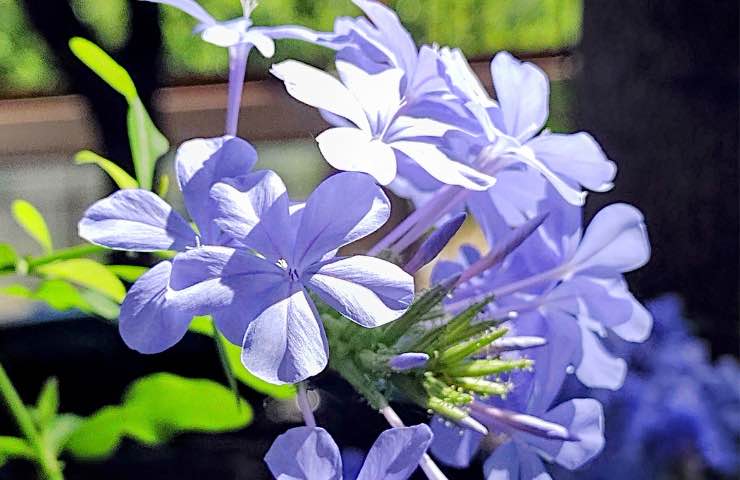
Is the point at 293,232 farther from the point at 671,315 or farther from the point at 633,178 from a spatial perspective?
the point at 633,178

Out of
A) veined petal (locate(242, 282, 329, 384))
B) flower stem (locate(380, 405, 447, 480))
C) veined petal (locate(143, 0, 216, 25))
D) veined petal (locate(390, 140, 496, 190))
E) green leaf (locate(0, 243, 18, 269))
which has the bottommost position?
flower stem (locate(380, 405, 447, 480))

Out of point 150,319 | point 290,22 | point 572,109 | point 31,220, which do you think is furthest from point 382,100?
point 572,109

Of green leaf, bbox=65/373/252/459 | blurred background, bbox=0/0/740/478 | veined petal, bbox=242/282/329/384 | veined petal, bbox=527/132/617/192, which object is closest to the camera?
veined petal, bbox=242/282/329/384

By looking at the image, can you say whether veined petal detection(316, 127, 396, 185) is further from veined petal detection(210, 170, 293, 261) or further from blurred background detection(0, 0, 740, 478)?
blurred background detection(0, 0, 740, 478)

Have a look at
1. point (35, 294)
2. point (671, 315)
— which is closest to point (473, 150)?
point (35, 294)

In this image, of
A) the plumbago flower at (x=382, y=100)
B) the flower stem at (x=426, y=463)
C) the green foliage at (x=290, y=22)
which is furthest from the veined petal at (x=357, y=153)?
the green foliage at (x=290, y=22)

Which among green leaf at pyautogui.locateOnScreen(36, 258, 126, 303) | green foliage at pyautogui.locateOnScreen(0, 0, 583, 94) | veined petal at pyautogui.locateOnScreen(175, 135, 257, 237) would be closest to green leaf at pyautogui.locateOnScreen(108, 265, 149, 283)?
green leaf at pyautogui.locateOnScreen(36, 258, 126, 303)

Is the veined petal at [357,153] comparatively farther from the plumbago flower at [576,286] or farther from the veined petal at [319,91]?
the plumbago flower at [576,286]
